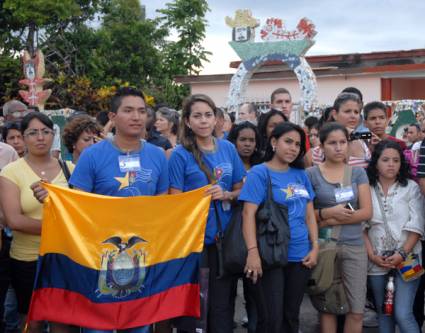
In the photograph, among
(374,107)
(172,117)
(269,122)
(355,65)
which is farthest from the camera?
(355,65)

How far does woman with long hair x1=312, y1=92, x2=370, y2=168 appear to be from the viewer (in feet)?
18.6

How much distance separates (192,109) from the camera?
4812mm

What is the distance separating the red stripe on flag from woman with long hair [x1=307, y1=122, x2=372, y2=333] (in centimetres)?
150

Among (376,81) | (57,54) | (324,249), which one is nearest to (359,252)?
(324,249)

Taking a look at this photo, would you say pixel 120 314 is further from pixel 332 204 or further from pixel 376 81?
pixel 376 81

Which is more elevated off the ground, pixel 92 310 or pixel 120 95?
pixel 120 95

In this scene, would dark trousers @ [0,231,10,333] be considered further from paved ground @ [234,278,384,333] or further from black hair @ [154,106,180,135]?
black hair @ [154,106,180,135]

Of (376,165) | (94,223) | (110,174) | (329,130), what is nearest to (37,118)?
(110,174)

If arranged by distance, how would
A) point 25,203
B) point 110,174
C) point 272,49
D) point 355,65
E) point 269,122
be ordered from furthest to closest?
point 355,65 → point 272,49 → point 269,122 → point 25,203 → point 110,174

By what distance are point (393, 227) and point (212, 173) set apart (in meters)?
1.60

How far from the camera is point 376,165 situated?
5293 millimetres

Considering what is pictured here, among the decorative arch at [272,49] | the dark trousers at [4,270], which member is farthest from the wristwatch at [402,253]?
the decorative arch at [272,49]

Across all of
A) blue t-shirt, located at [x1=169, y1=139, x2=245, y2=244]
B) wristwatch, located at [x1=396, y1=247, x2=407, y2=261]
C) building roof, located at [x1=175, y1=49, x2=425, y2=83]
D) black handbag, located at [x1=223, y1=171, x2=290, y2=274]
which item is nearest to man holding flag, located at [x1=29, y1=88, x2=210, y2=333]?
blue t-shirt, located at [x1=169, y1=139, x2=245, y2=244]

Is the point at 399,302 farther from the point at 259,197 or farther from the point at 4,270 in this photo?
the point at 4,270
